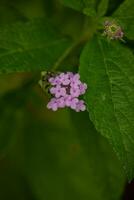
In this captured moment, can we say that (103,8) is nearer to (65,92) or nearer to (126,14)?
(126,14)

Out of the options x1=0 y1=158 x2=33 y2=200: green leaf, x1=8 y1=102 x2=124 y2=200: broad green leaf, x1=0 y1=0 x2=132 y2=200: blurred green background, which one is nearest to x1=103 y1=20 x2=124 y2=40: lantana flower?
x1=0 y1=0 x2=132 y2=200: blurred green background

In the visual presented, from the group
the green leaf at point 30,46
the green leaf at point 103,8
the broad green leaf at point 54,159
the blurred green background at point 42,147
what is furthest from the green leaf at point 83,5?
the broad green leaf at point 54,159

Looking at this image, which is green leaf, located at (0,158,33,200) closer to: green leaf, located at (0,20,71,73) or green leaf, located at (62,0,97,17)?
green leaf, located at (0,20,71,73)

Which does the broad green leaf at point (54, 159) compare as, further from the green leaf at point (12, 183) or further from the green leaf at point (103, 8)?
the green leaf at point (103, 8)

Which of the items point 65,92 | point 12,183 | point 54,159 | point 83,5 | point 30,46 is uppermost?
point 83,5

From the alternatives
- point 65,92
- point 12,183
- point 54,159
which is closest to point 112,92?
point 65,92

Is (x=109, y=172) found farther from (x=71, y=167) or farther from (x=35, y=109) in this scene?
(x=35, y=109)
